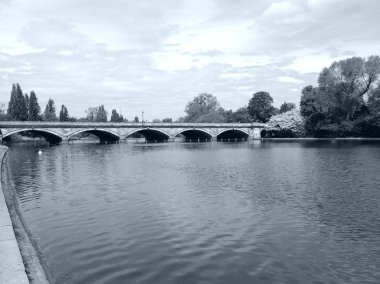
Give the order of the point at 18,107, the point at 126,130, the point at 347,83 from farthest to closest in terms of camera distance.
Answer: the point at 18,107
the point at 126,130
the point at 347,83

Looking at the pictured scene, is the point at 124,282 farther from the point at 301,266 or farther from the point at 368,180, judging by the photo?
the point at 368,180

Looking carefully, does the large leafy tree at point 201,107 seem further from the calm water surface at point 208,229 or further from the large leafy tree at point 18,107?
the calm water surface at point 208,229

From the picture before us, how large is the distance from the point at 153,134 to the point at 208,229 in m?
103

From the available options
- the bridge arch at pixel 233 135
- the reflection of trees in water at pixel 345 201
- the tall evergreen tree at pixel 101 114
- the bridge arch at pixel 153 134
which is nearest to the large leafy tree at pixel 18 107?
the bridge arch at pixel 153 134

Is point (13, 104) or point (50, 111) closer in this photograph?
point (13, 104)

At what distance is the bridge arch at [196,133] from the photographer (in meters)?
107

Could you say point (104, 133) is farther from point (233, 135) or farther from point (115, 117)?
point (115, 117)

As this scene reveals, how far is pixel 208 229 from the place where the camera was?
47.6 feet

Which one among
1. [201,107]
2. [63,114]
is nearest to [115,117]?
[63,114]

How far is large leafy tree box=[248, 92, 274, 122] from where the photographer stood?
132 meters

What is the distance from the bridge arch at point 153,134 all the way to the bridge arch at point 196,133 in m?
4.11

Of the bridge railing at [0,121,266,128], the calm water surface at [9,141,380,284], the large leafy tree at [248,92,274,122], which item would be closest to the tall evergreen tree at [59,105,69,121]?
the bridge railing at [0,121,266,128]

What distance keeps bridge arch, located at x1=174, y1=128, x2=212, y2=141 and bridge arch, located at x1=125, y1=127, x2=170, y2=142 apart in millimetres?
4113

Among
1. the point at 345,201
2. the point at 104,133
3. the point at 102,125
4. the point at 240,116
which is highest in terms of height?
the point at 240,116
